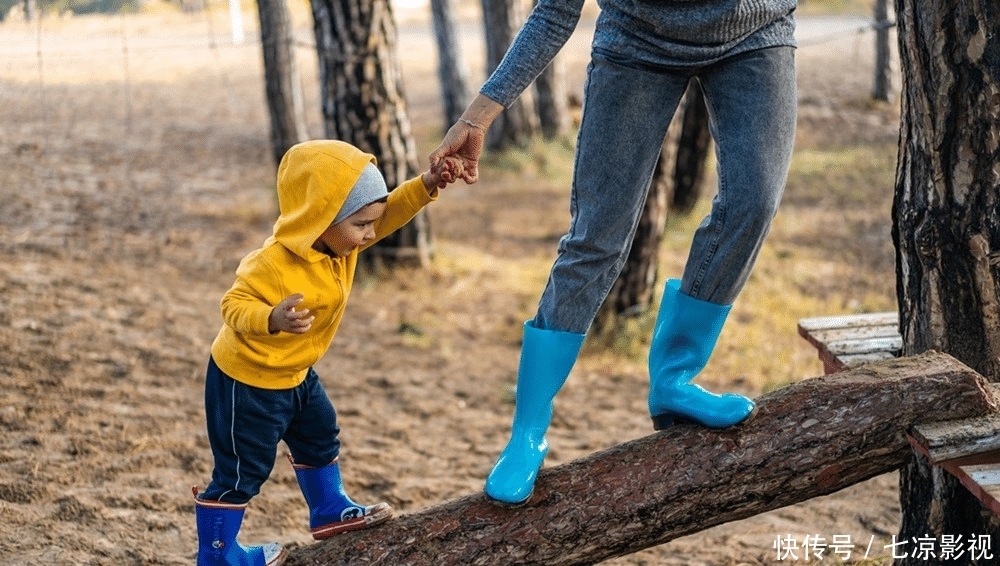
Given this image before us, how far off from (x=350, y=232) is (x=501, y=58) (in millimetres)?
7752

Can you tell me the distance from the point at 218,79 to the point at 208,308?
8.26m

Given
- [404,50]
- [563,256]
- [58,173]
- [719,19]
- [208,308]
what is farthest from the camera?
[404,50]

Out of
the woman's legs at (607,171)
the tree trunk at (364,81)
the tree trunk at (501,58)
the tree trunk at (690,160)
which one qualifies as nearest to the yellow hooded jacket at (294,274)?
the woman's legs at (607,171)

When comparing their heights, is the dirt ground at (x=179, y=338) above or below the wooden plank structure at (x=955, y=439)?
below

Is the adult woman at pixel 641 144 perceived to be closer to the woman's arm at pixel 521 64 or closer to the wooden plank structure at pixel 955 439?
the woman's arm at pixel 521 64

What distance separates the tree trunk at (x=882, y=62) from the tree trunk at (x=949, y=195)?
931cm

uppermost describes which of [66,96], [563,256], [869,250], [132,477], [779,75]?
[779,75]

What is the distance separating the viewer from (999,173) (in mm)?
2734

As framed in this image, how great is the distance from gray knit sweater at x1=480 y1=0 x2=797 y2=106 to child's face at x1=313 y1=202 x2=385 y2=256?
0.42m

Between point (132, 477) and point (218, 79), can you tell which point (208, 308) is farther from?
point (218, 79)

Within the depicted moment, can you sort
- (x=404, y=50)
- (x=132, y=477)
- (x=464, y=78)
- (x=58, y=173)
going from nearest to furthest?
(x=132, y=477) < (x=58, y=173) < (x=464, y=78) < (x=404, y=50)

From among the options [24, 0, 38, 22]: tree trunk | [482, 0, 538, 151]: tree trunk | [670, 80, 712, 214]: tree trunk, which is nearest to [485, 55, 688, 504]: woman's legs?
[24, 0, 38, 22]: tree trunk

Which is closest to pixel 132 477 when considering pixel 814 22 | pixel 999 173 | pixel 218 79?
pixel 999 173

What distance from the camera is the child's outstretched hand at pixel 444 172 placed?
265 centimetres
